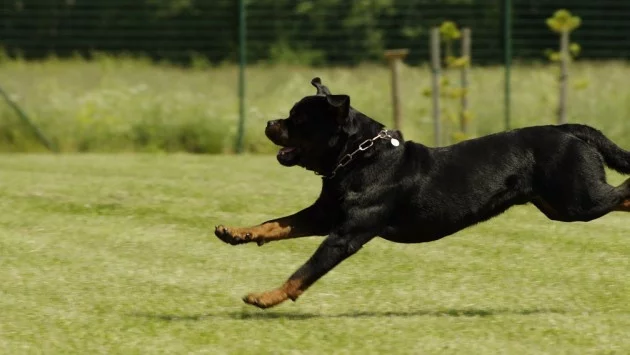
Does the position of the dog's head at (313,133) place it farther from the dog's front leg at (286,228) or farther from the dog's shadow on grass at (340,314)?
the dog's shadow on grass at (340,314)

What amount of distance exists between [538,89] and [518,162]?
1039cm

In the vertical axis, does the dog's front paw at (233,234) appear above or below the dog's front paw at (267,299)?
above

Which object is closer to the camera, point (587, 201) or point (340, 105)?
point (340, 105)

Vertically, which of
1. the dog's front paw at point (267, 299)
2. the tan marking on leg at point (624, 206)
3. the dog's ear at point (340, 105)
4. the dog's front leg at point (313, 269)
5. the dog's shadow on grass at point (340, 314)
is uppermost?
the dog's ear at point (340, 105)

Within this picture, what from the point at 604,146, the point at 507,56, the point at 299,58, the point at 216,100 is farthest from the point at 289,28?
the point at 604,146

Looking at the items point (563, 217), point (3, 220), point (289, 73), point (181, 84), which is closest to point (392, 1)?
point (289, 73)

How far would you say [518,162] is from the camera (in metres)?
6.80

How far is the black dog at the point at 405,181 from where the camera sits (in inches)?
257

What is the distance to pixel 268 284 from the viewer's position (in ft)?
25.1

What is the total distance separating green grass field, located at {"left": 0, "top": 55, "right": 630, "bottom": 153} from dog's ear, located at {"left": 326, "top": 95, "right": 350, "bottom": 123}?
31.5 feet

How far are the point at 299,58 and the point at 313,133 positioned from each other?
1075 cm

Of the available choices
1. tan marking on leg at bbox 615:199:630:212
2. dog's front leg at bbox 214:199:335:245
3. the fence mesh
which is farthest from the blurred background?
dog's front leg at bbox 214:199:335:245

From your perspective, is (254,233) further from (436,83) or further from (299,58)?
(299,58)

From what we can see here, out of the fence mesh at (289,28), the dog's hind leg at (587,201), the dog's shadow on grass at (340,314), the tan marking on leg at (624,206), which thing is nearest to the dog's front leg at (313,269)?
the dog's shadow on grass at (340,314)
